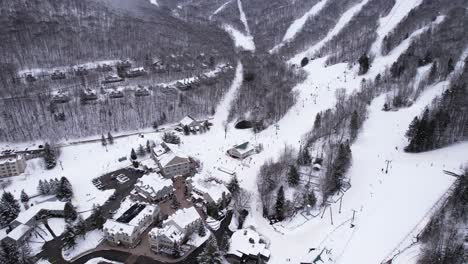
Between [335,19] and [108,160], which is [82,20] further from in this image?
[335,19]

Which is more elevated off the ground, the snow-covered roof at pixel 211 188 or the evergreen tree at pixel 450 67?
the evergreen tree at pixel 450 67

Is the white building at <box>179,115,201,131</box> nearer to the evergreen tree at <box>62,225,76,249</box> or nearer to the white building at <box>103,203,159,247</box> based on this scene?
the white building at <box>103,203,159,247</box>

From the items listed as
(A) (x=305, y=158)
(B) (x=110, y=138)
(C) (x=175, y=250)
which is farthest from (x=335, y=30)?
(C) (x=175, y=250)

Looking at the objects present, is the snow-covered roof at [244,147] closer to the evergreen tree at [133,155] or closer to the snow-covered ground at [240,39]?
the evergreen tree at [133,155]

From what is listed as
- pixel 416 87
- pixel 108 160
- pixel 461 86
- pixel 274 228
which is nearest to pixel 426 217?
pixel 274 228

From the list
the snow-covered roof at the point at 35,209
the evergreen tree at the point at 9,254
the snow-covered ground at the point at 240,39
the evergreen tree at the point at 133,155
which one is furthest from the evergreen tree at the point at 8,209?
the snow-covered ground at the point at 240,39
